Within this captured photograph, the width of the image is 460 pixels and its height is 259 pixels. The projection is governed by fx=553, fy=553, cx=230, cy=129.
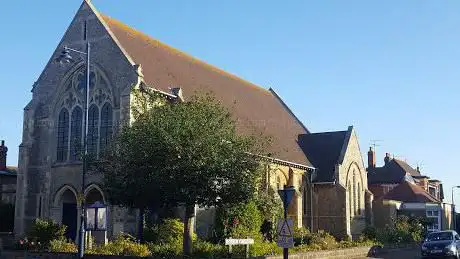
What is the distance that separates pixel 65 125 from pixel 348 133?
23.5 m

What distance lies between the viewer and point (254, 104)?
43.6 meters

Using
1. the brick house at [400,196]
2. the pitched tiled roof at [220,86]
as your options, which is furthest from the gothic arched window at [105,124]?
the brick house at [400,196]

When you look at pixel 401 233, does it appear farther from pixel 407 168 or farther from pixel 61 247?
pixel 407 168

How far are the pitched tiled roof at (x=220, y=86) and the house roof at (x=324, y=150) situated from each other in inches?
41.8

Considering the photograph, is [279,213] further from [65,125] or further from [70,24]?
[70,24]

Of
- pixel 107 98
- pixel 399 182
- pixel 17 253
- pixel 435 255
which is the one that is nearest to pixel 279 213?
pixel 435 255

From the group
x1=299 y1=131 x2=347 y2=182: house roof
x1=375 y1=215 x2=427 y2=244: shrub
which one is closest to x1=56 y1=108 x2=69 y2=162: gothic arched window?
x1=299 y1=131 x2=347 y2=182: house roof

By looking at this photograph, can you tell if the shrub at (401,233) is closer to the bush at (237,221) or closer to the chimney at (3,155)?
the bush at (237,221)

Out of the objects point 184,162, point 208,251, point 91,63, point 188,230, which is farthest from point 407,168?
point 184,162

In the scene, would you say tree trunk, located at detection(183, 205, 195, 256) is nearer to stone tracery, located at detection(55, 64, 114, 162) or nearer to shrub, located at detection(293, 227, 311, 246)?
shrub, located at detection(293, 227, 311, 246)

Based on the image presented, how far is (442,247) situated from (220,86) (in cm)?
1923

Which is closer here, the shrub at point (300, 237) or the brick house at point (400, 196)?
the shrub at point (300, 237)

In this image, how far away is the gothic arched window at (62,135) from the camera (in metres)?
32.1

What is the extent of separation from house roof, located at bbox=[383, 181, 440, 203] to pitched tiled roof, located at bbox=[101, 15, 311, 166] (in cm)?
1814
